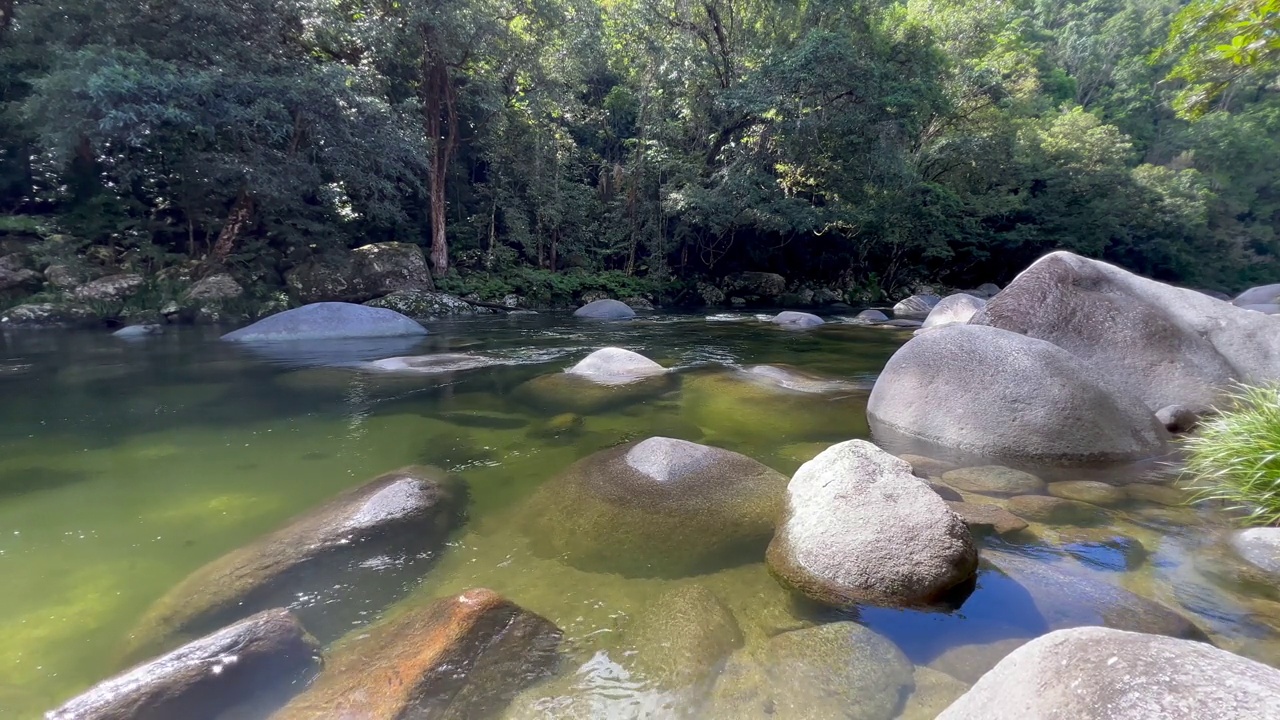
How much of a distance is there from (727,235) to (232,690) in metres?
24.0

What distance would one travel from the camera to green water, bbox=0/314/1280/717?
9.46ft

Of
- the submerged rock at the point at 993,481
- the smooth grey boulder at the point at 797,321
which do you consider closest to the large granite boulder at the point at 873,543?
the submerged rock at the point at 993,481

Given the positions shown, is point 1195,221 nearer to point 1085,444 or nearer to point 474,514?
point 1085,444

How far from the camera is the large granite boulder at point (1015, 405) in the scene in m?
5.07

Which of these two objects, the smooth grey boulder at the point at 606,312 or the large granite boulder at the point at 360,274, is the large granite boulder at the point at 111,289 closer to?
the large granite boulder at the point at 360,274

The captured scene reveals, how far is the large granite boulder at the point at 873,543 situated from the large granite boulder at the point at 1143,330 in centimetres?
388

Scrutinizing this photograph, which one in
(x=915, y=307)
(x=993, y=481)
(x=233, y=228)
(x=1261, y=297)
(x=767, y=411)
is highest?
(x=233, y=228)

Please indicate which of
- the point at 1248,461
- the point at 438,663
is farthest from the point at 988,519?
the point at 438,663

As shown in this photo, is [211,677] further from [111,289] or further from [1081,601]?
[111,289]

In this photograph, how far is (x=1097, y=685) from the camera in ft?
5.90

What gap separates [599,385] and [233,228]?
13.5 m

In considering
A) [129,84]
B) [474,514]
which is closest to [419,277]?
[129,84]

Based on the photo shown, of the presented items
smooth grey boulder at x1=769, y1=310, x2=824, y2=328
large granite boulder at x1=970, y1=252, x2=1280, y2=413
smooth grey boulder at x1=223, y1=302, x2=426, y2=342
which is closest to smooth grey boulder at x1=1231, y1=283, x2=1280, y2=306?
smooth grey boulder at x1=769, y1=310, x2=824, y2=328

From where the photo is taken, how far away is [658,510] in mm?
4156
